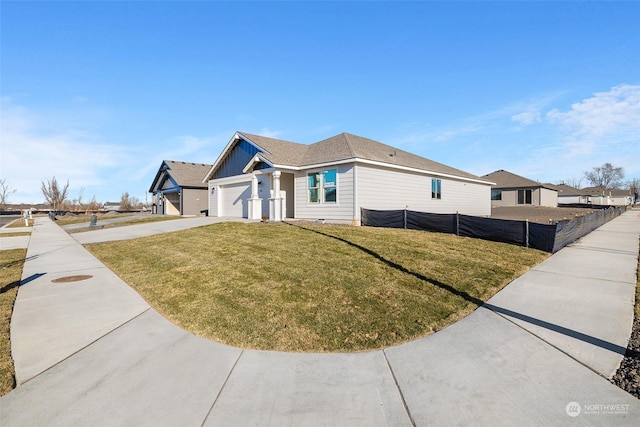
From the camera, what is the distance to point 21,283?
241 inches

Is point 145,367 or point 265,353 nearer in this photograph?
point 145,367

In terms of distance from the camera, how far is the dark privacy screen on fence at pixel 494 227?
927cm

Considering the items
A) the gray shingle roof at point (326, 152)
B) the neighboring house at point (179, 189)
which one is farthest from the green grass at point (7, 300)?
the neighboring house at point (179, 189)

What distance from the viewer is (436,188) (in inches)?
782

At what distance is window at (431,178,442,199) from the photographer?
19473 mm

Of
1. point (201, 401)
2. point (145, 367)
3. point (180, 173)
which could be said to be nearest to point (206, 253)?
point (145, 367)

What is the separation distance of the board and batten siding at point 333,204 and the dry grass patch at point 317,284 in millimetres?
4083

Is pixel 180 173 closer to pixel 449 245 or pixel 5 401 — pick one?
pixel 449 245

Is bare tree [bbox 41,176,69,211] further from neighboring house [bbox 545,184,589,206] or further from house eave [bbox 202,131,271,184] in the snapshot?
neighboring house [bbox 545,184,589,206]

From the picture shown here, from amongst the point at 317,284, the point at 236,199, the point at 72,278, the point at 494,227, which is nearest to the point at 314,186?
the point at 236,199

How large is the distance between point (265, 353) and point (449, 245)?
7848mm

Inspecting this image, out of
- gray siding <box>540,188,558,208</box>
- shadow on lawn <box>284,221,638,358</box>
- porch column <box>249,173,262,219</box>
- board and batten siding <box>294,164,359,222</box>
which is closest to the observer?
shadow on lawn <box>284,221,638,358</box>

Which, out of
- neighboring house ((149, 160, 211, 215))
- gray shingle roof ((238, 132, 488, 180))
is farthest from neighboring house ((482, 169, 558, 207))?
neighboring house ((149, 160, 211, 215))
